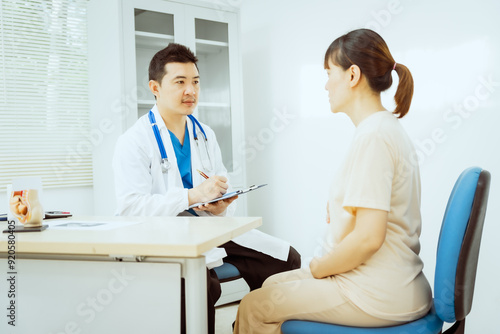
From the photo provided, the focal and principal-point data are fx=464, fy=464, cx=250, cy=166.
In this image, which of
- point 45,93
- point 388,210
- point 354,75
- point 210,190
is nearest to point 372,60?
point 354,75

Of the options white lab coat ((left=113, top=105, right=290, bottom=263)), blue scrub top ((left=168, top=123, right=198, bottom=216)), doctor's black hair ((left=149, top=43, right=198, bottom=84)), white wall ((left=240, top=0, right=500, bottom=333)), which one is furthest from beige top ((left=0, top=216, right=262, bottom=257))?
white wall ((left=240, top=0, right=500, bottom=333))

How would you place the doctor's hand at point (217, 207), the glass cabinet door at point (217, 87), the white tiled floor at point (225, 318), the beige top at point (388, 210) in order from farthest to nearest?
the glass cabinet door at point (217, 87)
the white tiled floor at point (225, 318)
the doctor's hand at point (217, 207)
the beige top at point (388, 210)

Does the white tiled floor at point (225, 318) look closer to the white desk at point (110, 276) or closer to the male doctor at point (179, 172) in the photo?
the male doctor at point (179, 172)

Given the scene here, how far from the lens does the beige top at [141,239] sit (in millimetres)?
1101

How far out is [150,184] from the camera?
6.66ft

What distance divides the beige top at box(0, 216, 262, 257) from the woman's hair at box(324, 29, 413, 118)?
57 cm

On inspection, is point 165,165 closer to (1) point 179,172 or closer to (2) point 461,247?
(1) point 179,172

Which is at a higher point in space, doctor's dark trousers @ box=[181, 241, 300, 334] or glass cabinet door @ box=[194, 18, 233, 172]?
glass cabinet door @ box=[194, 18, 233, 172]

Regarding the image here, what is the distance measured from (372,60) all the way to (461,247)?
58 centimetres

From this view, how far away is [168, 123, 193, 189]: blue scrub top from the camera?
2.15 m

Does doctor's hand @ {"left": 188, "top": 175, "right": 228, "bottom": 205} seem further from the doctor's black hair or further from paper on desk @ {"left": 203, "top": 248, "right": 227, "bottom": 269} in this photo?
the doctor's black hair

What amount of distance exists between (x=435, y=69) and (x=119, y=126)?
1.85 meters

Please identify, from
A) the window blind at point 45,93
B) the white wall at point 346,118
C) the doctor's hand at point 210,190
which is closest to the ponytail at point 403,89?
the doctor's hand at point 210,190

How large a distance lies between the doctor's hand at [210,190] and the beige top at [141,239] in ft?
1.13
